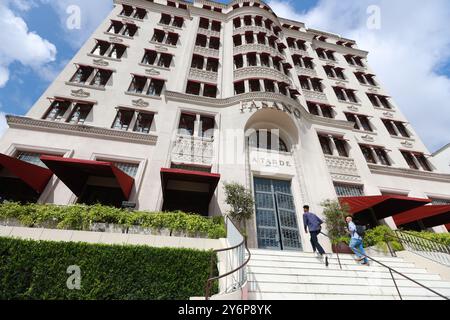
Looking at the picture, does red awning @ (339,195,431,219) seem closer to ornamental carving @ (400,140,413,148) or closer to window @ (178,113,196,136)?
ornamental carving @ (400,140,413,148)

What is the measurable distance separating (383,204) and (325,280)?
7.59m

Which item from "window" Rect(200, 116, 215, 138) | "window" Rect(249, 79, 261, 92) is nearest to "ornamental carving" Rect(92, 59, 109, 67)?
"window" Rect(200, 116, 215, 138)

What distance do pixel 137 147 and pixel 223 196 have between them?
6.45 metres

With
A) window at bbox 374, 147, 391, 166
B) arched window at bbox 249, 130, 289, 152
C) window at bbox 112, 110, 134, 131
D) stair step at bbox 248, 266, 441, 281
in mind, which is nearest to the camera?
stair step at bbox 248, 266, 441, 281

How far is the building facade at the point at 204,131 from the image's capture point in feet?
37.7

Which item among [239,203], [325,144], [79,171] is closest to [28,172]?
[79,171]

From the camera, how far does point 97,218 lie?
8.12 metres

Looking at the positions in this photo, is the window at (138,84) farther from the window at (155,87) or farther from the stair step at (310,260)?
the stair step at (310,260)

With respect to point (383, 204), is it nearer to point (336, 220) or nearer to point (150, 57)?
point (336, 220)

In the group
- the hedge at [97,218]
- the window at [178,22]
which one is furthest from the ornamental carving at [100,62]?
the hedge at [97,218]

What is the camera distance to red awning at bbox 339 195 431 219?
1114 cm

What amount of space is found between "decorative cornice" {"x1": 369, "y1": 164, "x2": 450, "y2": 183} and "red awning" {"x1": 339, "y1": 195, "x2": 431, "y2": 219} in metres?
5.17

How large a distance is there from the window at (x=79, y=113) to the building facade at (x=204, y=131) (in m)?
0.08
